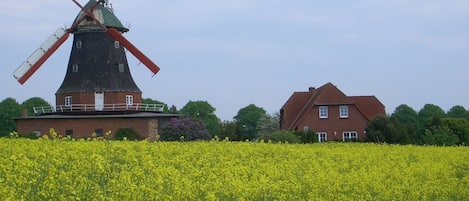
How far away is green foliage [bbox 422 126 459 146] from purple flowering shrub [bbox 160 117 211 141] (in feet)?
43.1

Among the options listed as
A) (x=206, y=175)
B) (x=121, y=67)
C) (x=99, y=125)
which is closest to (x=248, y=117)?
(x=121, y=67)

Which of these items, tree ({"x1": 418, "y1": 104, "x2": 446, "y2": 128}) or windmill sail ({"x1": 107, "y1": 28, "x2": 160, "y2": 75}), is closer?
windmill sail ({"x1": 107, "y1": 28, "x2": 160, "y2": 75})

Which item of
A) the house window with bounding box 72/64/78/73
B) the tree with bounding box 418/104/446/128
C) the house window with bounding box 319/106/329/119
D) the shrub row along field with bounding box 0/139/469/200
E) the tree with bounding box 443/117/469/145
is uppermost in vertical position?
the house window with bounding box 72/64/78/73

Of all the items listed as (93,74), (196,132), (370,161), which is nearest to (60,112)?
(93,74)

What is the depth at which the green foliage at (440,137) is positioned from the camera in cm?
4612

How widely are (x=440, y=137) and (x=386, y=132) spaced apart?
3.31m

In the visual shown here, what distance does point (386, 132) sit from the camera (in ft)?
154

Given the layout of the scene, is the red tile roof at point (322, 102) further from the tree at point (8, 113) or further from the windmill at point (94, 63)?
the tree at point (8, 113)

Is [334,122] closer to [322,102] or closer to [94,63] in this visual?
[322,102]

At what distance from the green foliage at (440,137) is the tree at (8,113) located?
53040 millimetres

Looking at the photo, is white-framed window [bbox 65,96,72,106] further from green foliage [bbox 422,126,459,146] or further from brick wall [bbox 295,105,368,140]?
green foliage [bbox 422,126,459,146]

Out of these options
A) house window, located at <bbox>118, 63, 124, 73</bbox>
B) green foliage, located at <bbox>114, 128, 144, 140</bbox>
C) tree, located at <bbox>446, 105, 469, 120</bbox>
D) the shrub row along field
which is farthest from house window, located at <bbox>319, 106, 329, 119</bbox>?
tree, located at <bbox>446, 105, 469, 120</bbox>

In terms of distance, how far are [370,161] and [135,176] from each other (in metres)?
11.7

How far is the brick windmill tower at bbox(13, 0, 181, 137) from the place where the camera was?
165ft
